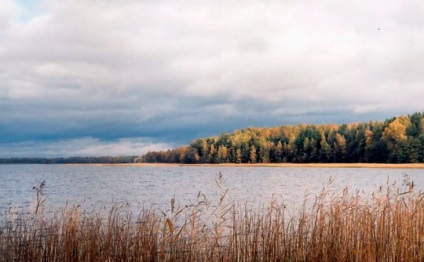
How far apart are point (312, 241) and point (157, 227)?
8.85 ft

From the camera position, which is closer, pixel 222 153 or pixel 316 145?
pixel 316 145

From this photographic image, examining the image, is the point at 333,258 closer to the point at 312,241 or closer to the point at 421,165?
the point at 312,241

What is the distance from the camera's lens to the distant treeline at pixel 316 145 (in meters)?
79.8

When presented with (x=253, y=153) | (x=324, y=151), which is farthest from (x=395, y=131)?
(x=253, y=153)

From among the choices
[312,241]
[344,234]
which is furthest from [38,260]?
[344,234]

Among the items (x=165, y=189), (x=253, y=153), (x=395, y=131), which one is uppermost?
(x=395, y=131)

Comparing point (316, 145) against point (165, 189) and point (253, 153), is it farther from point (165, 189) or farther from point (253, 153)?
point (165, 189)

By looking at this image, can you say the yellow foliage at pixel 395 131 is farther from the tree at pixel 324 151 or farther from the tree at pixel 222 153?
the tree at pixel 222 153

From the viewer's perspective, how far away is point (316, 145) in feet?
311

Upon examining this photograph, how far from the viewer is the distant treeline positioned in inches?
3140

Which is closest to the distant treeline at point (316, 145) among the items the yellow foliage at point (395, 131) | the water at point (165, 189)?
the yellow foliage at point (395, 131)

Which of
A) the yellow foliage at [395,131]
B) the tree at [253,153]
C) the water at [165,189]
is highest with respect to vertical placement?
the yellow foliage at [395,131]

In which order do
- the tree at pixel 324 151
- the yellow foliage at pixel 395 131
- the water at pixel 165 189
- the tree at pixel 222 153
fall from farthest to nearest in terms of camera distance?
the tree at pixel 222 153
the tree at pixel 324 151
the yellow foliage at pixel 395 131
the water at pixel 165 189

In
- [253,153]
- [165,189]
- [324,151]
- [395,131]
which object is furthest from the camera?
[253,153]
